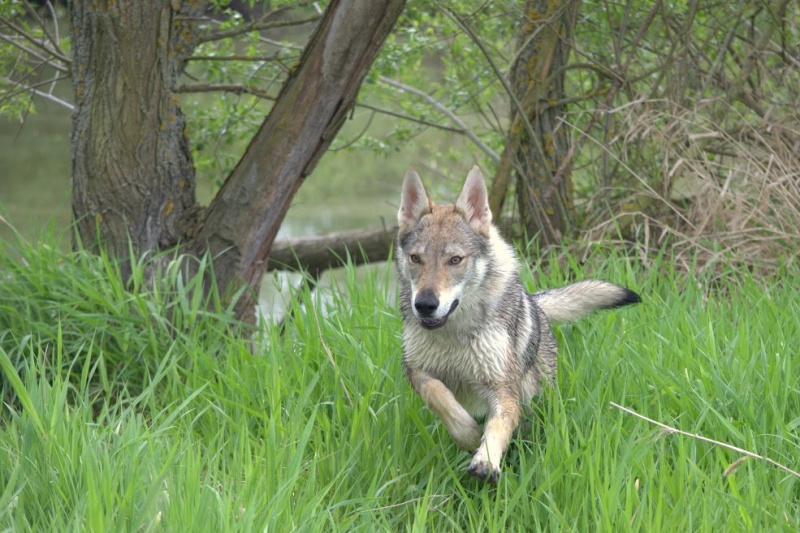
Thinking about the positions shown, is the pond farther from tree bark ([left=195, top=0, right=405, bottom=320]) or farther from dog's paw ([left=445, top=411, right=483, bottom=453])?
dog's paw ([left=445, top=411, right=483, bottom=453])

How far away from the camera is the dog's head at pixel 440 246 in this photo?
3.65 m

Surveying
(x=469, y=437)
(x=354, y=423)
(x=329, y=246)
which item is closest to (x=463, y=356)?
(x=469, y=437)

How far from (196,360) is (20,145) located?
14.5 metres

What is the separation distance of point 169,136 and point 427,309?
261cm

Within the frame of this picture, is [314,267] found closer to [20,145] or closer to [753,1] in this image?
[753,1]

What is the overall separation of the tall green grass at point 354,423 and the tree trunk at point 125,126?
362 mm

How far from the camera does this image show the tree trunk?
209 inches

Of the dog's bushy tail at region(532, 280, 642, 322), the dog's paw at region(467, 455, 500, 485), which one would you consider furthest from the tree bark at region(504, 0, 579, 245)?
the dog's paw at region(467, 455, 500, 485)

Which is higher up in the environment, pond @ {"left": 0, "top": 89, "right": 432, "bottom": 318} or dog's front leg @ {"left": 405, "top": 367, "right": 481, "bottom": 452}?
dog's front leg @ {"left": 405, "top": 367, "right": 481, "bottom": 452}

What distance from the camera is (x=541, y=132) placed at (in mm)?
6828

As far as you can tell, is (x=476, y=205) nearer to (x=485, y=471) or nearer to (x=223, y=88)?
(x=485, y=471)

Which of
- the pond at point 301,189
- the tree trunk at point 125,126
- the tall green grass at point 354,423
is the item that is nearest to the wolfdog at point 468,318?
the tall green grass at point 354,423

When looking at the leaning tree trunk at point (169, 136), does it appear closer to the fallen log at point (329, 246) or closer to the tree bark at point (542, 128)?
the tree bark at point (542, 128)

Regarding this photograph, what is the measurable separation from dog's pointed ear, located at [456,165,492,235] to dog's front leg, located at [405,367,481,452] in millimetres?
818
